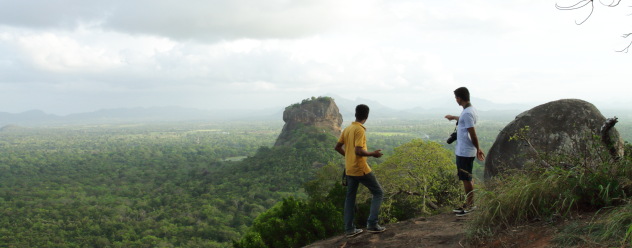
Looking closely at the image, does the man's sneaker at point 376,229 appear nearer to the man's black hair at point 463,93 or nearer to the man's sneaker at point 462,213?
the man's sneaker at point 462,213

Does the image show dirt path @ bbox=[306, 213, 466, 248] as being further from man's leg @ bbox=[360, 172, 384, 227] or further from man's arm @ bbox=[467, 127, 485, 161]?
man's arm @ bbox=[467, 127, 485, 161]

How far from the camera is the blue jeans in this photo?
504 cm

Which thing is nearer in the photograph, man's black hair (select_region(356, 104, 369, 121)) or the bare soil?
the bare soil

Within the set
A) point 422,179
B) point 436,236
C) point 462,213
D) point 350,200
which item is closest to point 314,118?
point 422,179

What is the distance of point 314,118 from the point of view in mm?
59188

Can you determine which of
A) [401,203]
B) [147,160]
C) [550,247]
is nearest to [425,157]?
[401,203]

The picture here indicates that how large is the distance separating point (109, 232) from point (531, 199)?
37.0 meters

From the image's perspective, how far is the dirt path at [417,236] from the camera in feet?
14.9

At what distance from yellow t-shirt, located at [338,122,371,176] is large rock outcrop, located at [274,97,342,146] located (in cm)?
5250

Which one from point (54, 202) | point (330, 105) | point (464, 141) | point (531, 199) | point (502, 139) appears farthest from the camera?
point (330, 105)

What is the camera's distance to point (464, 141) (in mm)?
5281

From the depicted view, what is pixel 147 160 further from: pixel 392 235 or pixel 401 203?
pixel 392 235

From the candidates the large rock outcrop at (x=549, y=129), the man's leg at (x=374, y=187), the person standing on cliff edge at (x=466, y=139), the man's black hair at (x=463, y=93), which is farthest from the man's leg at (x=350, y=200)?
the large rock outcrop at (x=549, y=129)

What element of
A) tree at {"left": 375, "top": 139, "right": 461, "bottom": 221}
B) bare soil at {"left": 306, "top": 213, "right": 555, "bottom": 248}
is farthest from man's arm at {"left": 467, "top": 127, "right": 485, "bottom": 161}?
tree at {"left": 375, "top": 139, "right": 461, "bottom": 221}
